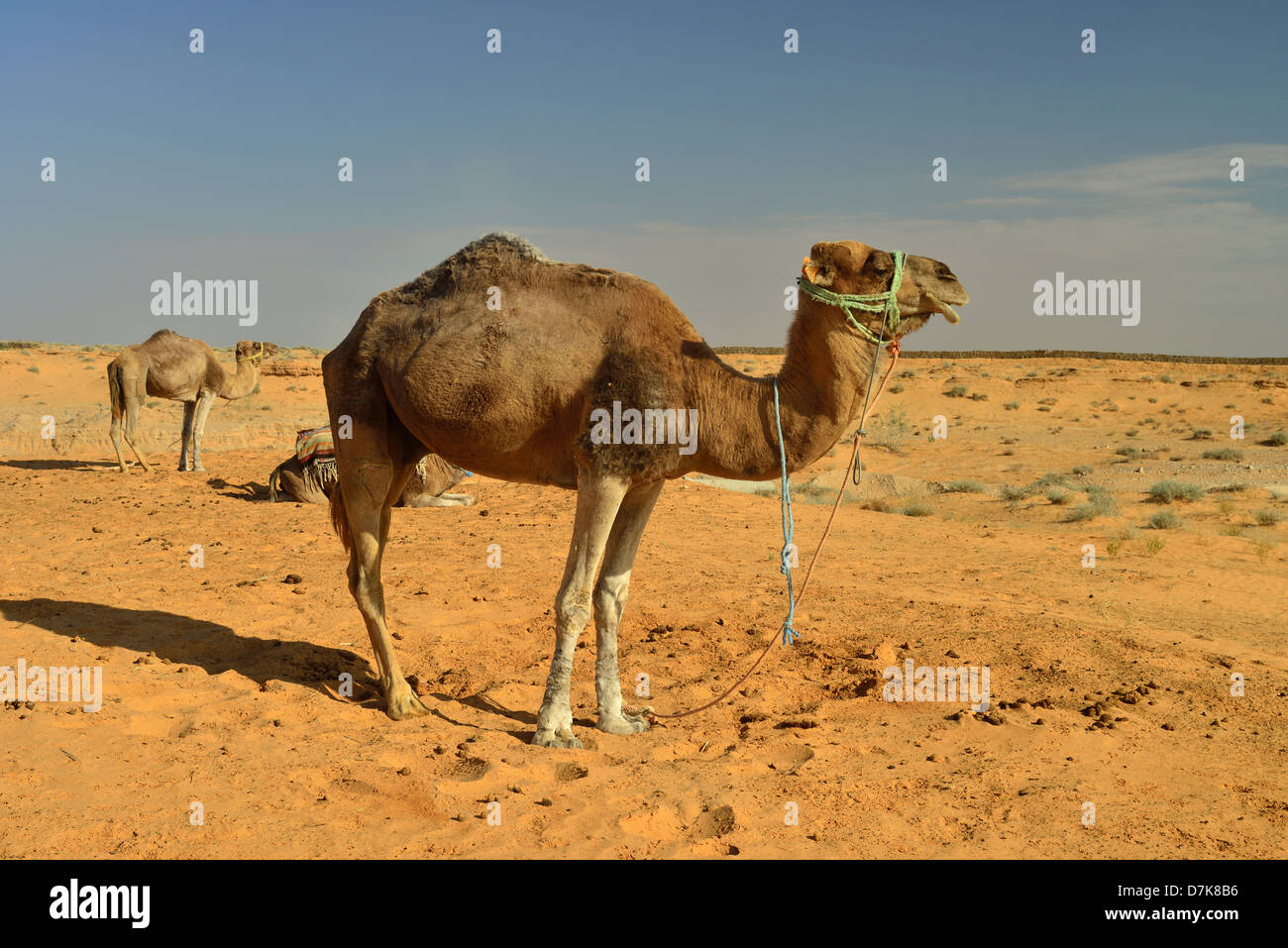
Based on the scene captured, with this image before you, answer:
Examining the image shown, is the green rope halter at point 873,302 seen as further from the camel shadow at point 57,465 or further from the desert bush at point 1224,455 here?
the desert bush at point 1224,455

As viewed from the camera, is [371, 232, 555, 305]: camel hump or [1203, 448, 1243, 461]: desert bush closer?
[371, 232, 555, 305]: camel hump

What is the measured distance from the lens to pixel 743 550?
480 inches

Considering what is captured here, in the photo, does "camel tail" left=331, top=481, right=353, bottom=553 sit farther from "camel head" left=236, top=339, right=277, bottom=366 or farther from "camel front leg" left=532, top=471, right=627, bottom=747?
"camel head" left=236, top=339, right=277, bottom=366

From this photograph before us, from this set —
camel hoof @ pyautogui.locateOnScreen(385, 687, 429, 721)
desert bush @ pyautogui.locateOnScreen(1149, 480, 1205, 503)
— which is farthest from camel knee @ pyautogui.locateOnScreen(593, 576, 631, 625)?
desert bush @ pyautogui.locateOnScreen(1149, 480, 1205, 503)

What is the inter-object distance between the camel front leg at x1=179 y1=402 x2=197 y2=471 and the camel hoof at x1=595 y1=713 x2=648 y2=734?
15965mm

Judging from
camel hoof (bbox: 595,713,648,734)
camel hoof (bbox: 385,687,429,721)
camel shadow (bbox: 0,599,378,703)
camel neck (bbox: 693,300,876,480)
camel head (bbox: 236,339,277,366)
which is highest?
camel head (bbox: 236,339,277,366)

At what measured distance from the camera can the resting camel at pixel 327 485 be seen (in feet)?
49.8

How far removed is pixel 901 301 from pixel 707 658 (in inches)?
147

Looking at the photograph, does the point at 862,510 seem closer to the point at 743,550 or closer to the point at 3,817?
the point at 743,550

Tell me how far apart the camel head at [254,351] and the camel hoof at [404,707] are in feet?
54.1

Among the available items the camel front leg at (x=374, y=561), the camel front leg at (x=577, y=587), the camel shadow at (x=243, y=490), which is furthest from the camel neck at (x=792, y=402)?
the camel shadow at (x=243, y=490)

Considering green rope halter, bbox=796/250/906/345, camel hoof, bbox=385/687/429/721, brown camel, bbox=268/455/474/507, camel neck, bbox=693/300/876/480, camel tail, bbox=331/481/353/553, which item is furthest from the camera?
brown camel, bbox=268/455/474/507

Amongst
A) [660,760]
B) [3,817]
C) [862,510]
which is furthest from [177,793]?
[862,510]

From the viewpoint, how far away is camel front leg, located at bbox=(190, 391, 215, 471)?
1933 centimetres
